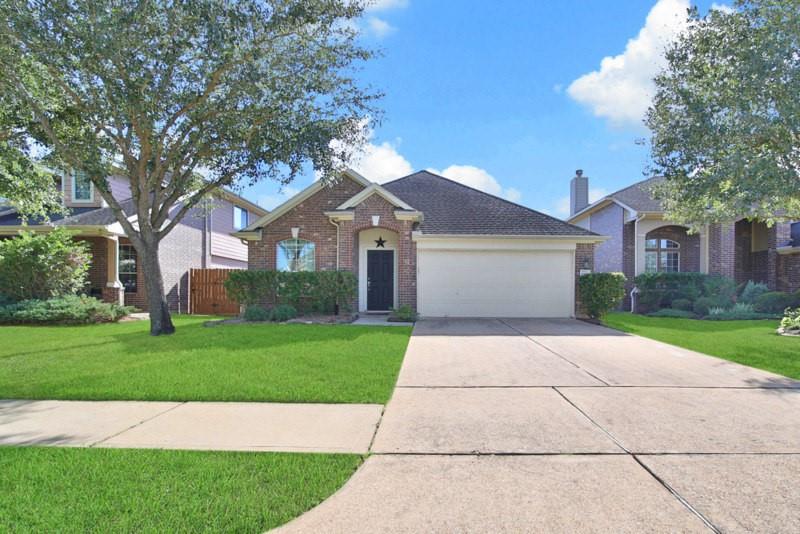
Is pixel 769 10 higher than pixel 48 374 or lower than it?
higher

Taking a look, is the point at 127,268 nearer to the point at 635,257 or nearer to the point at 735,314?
the point at 635,257

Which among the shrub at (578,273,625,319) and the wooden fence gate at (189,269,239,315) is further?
the wooden fence gate at (189,269,239,315)

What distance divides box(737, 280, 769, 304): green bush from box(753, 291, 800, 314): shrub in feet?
1.40

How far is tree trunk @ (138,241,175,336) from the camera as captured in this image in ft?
34.9

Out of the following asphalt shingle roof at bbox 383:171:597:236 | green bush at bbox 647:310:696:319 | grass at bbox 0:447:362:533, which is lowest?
green bush at bbox 647:310:696:319

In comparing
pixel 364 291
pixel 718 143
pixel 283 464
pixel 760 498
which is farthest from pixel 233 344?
pixel 718 143

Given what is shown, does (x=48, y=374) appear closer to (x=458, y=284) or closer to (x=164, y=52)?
(x=164, y=52)

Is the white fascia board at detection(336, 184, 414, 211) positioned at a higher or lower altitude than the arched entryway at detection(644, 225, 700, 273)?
higher

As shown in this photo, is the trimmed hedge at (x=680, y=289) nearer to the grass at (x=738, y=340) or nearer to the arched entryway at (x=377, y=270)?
the grass at (x=738, y=340)

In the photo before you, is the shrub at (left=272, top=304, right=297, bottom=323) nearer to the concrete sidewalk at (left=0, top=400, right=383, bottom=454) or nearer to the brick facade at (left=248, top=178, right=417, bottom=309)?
the brick facade at (left=248, top=178, right=417, bottom=309)

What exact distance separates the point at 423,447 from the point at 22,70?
1168cm

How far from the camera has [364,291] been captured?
1558 centimetres

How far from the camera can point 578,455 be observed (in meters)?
3.53

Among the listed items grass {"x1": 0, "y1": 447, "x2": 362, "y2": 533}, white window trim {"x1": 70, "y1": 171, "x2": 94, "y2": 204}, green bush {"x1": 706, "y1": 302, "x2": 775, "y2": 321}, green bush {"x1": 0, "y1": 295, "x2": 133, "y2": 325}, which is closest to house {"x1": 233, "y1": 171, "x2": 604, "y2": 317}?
green bush {"x1": 0, "y1": 295, "x2": 133, "y2": 325}
